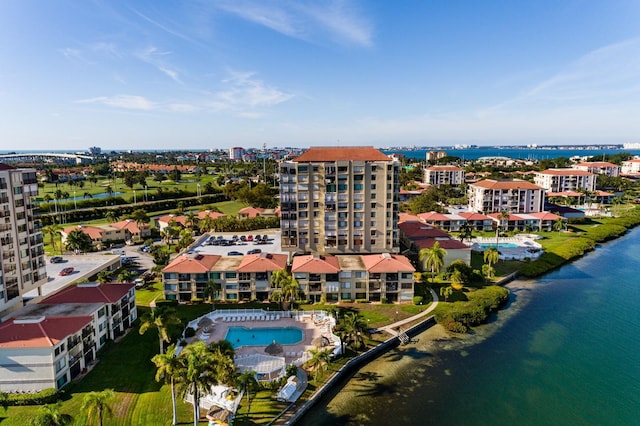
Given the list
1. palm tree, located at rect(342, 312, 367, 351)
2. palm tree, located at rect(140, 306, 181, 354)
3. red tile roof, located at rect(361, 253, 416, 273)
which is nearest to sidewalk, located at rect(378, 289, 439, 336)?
palm tree, located at rect(342, 312, 367, 351)

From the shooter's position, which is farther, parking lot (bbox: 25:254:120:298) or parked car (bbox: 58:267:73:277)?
parked car (bbox: 58:267:73:277)

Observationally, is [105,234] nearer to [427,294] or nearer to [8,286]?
[8,286]

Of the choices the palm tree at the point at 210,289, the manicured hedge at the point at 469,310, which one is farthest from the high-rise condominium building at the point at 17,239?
the manicured hedge at the point at 469,310

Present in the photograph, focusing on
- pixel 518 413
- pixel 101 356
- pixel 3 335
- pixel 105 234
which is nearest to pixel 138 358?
pixel 101 356

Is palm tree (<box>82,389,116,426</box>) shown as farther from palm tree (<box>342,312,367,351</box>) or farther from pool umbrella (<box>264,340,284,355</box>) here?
palm tree (<box>342,312,367,351</box>)

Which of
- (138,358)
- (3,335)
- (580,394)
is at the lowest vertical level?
(580,394)
